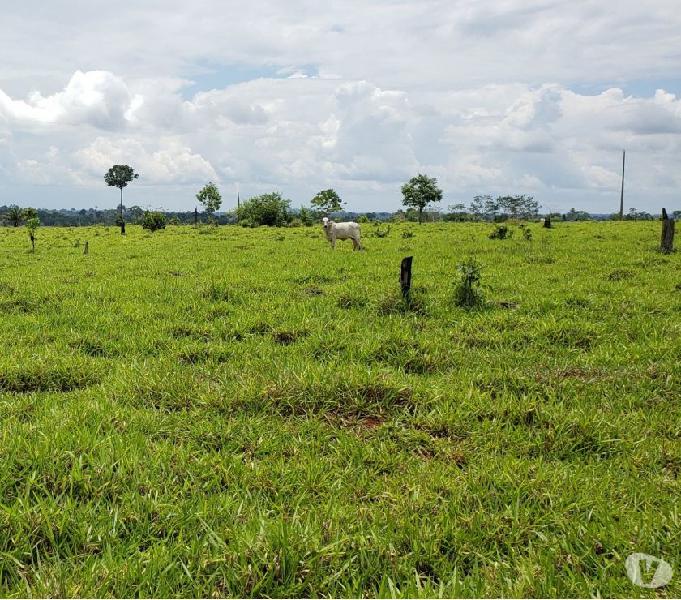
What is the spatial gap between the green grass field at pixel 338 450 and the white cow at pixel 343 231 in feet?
47.3

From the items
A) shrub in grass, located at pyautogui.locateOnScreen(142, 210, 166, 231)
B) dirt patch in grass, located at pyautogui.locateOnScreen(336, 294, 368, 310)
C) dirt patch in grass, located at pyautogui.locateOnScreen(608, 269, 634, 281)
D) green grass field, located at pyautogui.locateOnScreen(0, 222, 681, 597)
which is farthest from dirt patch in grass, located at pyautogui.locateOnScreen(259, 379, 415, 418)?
shrub in grass, located at pyautogui.locateOnScreen(142, 210, 166, 231)

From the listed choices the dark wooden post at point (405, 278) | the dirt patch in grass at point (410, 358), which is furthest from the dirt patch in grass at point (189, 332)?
the dark wooden post at point (405, 278)

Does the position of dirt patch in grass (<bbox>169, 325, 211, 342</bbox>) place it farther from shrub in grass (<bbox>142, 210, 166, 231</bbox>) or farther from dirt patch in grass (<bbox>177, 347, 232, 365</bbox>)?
shrub in grass (<bbox>142, 210, 166, 231</bbox>)

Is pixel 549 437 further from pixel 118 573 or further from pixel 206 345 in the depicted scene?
pixel 206 345

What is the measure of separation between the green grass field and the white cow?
14.4m

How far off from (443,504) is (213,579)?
5.65 feet

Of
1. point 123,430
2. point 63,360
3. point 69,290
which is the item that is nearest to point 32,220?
point 69,290

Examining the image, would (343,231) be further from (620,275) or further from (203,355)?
(203,355)

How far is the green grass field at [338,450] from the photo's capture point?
3330 mm

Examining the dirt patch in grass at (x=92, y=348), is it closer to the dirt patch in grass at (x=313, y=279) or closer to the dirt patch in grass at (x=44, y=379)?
the dirt patch in grass at (x=44, y=379)

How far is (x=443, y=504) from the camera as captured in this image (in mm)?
4000

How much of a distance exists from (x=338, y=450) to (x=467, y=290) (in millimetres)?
6739

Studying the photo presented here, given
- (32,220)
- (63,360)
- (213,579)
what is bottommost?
(213,579)

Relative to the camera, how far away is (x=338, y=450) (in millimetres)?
4883
